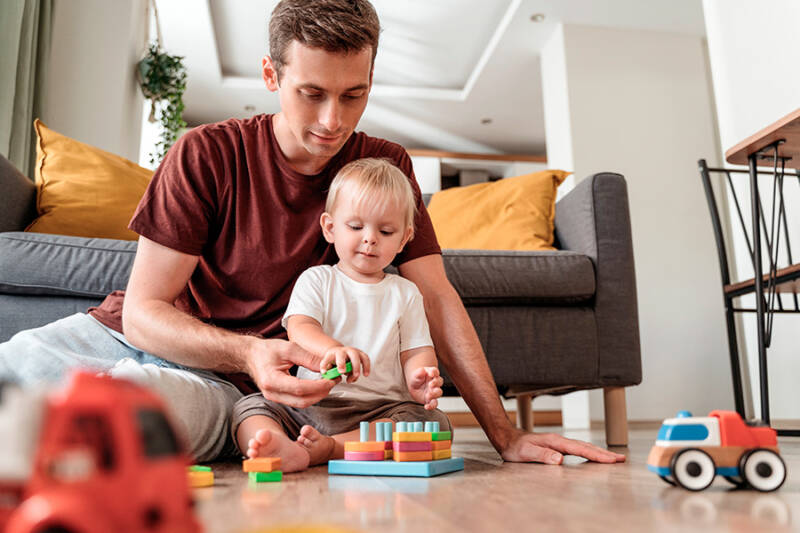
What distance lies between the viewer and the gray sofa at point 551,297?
64.9 inches

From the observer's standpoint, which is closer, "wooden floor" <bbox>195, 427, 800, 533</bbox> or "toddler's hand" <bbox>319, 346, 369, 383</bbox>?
"wooden floor" <bbox>195, 427, 800, 533</bbox>

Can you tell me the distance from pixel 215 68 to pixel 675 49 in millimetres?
3070

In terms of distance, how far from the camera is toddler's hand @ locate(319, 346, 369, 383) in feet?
2.80

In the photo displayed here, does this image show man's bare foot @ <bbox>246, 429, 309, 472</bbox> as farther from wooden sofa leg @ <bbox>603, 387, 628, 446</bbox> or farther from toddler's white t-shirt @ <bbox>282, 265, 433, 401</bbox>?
wooden sofa leg @ <bbox>603, 387, 628, 446</bbox>

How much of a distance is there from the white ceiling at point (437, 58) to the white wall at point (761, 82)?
111 centimetres

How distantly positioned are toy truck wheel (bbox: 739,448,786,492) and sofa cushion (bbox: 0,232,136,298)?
4.38 ft

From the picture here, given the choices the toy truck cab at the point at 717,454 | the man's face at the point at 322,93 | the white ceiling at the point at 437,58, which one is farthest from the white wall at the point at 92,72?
the toy truck cab at the point at 717,454

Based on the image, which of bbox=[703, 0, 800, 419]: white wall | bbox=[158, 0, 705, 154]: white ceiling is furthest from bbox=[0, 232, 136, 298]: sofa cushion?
bbox=[158, 0, 705, 154]: white ceiling

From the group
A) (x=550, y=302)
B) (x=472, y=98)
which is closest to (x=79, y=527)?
(x=550, y=302)

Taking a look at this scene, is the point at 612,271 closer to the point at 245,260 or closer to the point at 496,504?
the point at 245,260

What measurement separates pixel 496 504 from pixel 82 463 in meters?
0.43

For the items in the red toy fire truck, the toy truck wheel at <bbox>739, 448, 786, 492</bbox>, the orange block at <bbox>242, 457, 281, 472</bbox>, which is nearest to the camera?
the red toy fire truck

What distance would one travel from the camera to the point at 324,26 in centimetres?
113

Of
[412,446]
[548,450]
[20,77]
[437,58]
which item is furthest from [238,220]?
[437,58]
